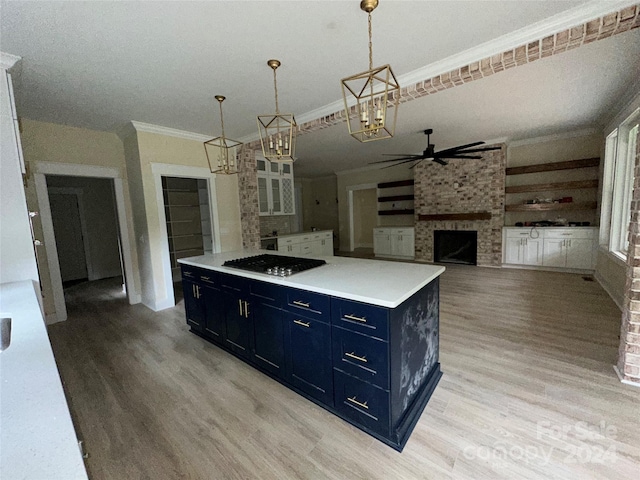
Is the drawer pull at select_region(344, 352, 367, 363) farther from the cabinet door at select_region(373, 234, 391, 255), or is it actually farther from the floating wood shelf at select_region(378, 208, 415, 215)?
the floating wood shelf at select_region(378, 208, 415, 215)

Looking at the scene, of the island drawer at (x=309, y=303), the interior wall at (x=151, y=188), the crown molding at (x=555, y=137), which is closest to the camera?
the island drawer at (x=309, y=303)

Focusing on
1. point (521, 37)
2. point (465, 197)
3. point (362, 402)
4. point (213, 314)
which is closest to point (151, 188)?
point (213, 314)

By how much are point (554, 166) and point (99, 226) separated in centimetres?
975

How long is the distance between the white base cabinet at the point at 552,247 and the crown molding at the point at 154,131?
6242 mm

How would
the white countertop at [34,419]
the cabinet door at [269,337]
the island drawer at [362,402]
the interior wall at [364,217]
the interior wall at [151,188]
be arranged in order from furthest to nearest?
the interior wall at [364,217] → the interior wall at [151,188] → the cabinet door at [269,337] → the island drawer at [362,402] → the white countertop at [34,419]

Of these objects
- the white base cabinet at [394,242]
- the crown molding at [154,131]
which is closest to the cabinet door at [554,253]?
the white base cabinet at [394,242]

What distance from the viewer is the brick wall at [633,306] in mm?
1905

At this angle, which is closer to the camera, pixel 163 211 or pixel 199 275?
pixel 199 275

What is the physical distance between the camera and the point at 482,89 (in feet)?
9.80

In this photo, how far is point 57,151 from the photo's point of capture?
3494mm

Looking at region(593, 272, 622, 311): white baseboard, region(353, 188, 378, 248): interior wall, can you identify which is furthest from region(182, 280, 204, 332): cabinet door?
region(353, 188, 378, 248): interior wall

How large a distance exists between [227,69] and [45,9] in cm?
113

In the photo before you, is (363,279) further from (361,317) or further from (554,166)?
(554,166)

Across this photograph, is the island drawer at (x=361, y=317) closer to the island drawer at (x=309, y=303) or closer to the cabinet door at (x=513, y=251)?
the island drawer at (x=309, y=303)
